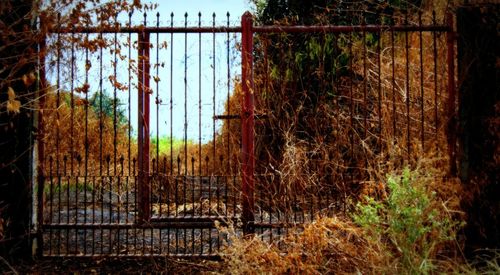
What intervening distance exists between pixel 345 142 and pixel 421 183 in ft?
12.8

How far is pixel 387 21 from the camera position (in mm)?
10383

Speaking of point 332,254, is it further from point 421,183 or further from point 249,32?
point 249,32

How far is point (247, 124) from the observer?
21.7 ft

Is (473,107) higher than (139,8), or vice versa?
(139,8)

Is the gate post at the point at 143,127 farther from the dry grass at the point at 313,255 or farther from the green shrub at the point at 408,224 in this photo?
the green shrub at the point at 408,224

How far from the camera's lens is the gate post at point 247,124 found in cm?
653

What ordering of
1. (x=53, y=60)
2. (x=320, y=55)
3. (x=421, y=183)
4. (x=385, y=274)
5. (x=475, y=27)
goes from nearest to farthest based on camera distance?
(x=385, y=274)
(x=421, y=183)
(x=475, y=27)
(x=53, y=60)
(x=320, y=55)

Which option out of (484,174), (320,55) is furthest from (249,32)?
(320,55)

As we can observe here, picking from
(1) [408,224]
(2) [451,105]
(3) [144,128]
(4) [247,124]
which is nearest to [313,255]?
(1) [408,224]

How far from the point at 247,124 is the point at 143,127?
49.2 inches

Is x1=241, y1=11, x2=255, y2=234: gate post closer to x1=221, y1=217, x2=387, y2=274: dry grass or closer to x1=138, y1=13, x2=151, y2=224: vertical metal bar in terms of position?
x1=221, y1=217, x2=387, y2=274: dry grass

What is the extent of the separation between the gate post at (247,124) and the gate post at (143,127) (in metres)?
1.08

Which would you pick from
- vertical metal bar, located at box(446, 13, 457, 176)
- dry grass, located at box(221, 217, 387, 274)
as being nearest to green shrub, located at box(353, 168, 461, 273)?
dry grass, located at box(221, 217, 387, 274)

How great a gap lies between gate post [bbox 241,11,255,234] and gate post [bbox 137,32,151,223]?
108cm
